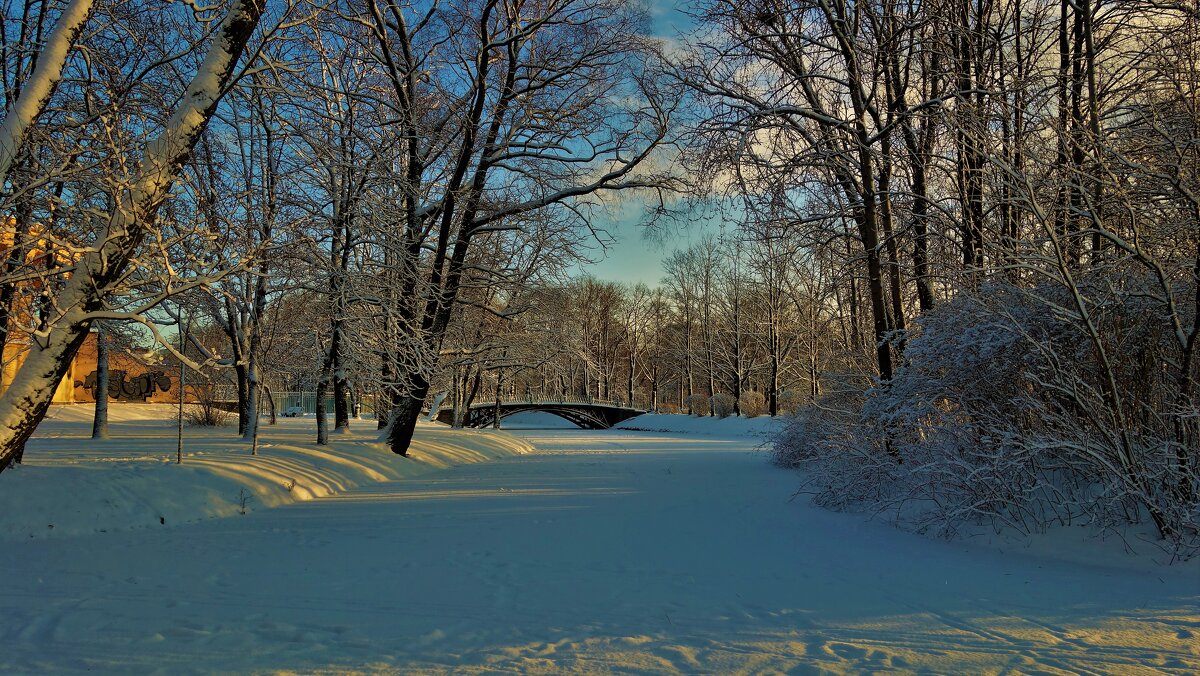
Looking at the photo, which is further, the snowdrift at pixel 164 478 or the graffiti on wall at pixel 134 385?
the graffiti on wall at pixel 134 385

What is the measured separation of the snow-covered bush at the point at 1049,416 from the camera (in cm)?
606

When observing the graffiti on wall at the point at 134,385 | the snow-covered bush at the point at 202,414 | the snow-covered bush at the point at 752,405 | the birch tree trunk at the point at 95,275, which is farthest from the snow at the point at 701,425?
the graffiti on wall at the point at 134,385

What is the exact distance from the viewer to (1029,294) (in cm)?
655

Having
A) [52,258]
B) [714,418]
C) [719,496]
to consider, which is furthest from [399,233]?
[714,418]

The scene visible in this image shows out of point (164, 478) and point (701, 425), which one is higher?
point (164, 478)

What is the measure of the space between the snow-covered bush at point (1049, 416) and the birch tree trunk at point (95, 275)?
756 centimetres

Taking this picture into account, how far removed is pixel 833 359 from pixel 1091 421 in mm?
7251

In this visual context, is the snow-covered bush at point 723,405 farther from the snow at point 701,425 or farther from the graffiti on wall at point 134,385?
the graffiti on wall at point 134,385

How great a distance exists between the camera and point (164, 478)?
28.9 ft

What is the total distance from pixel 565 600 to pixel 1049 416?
Answer: 473cm

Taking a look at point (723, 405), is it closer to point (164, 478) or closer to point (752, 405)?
point (752, 405)

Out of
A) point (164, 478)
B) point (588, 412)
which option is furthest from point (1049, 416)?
point (588, 412)

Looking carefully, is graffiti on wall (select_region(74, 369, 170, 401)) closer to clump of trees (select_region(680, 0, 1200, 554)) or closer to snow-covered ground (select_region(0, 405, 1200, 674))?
snow-covered ground (select_region(0, 405, 1200, 674))

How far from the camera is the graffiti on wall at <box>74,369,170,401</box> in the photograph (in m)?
40.6
